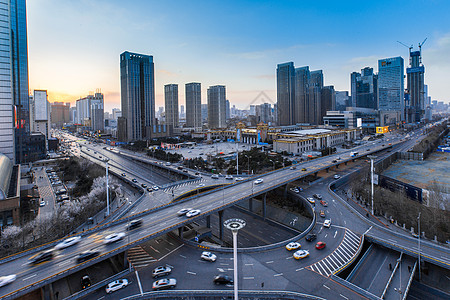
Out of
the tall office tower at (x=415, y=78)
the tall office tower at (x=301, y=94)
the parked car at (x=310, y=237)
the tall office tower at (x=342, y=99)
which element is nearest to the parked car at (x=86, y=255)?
the parked car at (x=310, y=237)

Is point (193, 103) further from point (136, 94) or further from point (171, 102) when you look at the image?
point (136, 94)

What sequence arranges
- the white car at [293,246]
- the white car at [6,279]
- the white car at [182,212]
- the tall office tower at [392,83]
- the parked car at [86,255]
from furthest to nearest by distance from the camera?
1. the tall office tower at [392,83]
2. the white car at [182,212]
3. the white car at [293,246]
4. the parked car at [86,255]
5. the white car at [6,279]

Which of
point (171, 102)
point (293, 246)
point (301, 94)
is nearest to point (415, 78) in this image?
point (301, 94)

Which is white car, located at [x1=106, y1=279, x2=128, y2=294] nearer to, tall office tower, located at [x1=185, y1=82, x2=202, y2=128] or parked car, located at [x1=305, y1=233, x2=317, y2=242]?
parked car, located at [x1=305, y1=233, x2=317, y2=242]

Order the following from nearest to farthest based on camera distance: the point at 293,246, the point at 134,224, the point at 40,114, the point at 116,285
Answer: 1. the point at 116,285
2. the point at 293,246
3. the point at 134,224
4. the point at 40,114

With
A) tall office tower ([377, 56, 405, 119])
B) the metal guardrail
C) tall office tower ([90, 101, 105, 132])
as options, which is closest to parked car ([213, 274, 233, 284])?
the metal guardrail

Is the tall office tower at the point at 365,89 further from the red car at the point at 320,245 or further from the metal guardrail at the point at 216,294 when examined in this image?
the metal guardrail at the point at 216,294

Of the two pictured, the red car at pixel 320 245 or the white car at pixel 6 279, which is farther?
the red car at pixel 320 245
